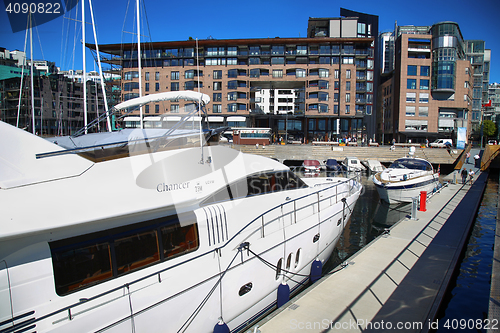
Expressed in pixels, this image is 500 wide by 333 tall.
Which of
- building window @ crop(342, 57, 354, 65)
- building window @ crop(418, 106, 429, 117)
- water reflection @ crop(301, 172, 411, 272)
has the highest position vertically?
building window @ crop(342, 57, 354, 65)

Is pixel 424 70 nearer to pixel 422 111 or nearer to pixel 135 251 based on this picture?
pixel 422 111

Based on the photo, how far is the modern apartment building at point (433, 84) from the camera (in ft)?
176

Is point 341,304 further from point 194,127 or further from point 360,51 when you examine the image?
point 360,51

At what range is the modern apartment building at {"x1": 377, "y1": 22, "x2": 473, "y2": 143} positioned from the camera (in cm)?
5353

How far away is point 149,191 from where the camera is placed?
5.00m

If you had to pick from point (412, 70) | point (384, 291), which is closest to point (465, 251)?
point (384, 291)

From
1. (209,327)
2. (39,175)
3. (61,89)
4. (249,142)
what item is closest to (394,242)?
(209,327)

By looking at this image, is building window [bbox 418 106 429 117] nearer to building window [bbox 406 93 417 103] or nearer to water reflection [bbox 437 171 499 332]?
building window [bbox 406 93 417 103]

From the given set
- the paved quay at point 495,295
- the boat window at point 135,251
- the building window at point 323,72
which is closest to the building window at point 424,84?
the building window at point 323,72

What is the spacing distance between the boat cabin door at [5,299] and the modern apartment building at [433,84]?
61.5m

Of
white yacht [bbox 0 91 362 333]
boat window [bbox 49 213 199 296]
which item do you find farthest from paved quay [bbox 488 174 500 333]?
boat window [bbox 49 213 199 296]

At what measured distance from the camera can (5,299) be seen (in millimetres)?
3518

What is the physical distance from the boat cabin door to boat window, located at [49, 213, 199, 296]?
517 mm

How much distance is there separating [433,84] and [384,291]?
59.9 m
